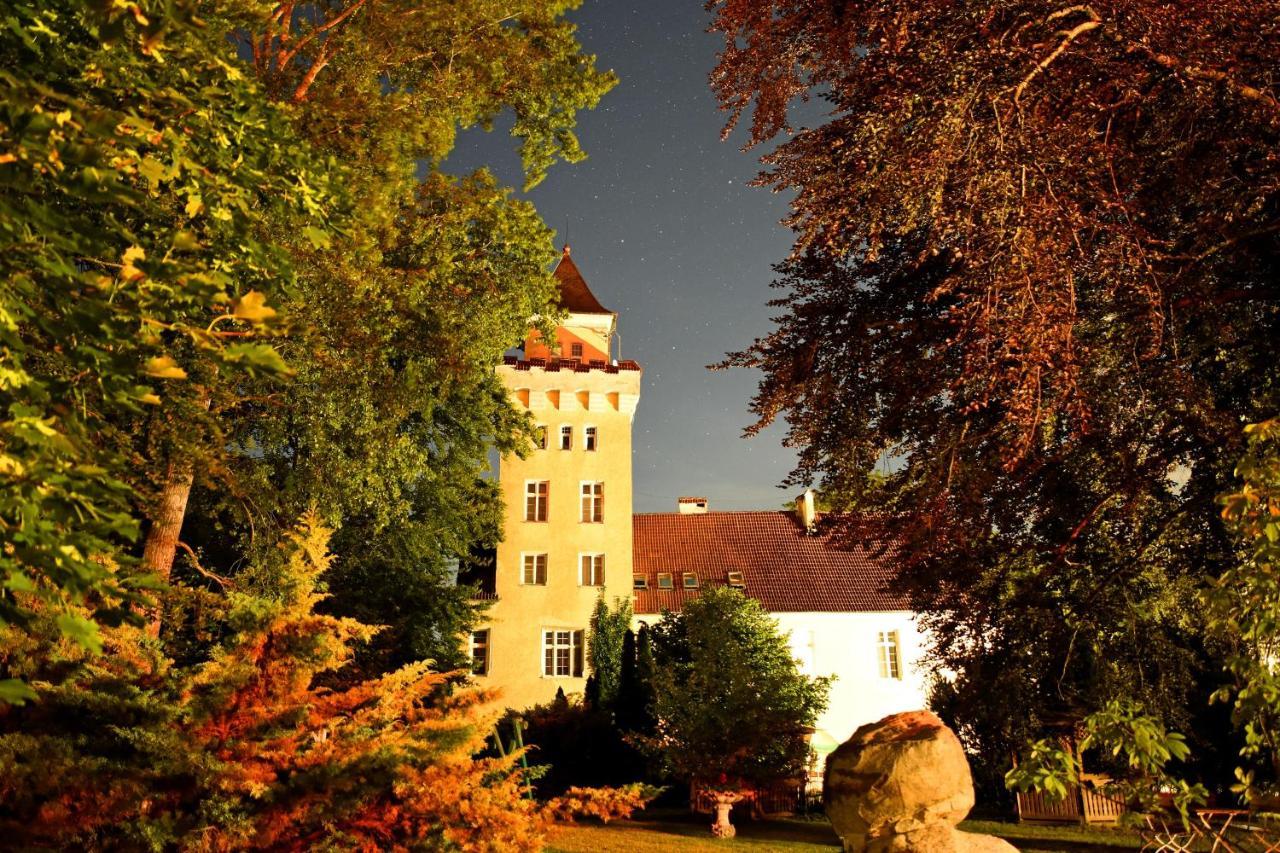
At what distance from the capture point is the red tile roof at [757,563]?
36625 mm

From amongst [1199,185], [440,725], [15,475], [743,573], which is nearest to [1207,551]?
[1199,185]

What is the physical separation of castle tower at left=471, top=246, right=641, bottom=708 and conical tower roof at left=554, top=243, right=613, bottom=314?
1118 millimetres

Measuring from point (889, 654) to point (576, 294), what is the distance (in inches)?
798

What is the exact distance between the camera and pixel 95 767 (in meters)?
7.02

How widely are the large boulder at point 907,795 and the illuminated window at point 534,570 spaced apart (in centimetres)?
2580

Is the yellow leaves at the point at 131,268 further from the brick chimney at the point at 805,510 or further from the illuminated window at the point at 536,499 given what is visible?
the brick chimney at the point at 805,510

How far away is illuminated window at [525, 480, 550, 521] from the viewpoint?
33906 mm

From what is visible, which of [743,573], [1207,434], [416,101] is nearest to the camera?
[1207,434]

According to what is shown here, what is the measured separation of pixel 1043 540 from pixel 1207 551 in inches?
61.7

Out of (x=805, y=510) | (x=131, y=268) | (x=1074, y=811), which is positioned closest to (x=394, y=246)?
(x=131, y=268)

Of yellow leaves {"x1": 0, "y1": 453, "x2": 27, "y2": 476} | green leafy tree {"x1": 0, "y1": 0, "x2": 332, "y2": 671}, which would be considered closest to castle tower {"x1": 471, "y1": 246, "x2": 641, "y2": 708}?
green leafy tree {"x1": 0, "y1": 0, "x2": 332, "y2": 671}

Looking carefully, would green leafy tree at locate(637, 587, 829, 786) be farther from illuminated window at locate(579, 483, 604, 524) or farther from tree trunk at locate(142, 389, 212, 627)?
tree trunk at locate(142, 389, 212, 627)

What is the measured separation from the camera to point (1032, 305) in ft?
20.0

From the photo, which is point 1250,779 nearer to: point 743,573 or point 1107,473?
point 1107,473
